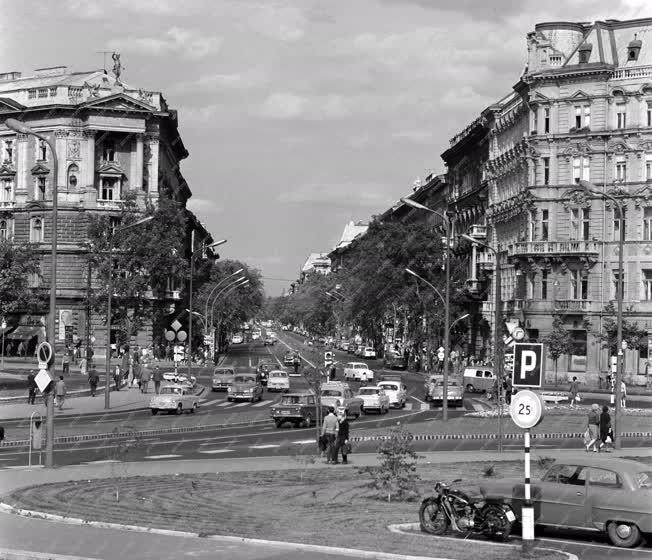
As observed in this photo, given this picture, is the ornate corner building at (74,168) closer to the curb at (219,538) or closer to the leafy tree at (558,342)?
the leafy tree at (558,342)

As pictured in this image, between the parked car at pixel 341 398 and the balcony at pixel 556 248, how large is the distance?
32710 millimetres

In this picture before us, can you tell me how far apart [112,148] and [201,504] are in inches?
3616

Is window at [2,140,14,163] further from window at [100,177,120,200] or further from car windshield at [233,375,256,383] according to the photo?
car windshield at [233,375,256,383]

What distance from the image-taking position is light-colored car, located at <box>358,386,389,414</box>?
191ft

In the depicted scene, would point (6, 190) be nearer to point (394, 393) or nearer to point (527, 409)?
point (394, 393)

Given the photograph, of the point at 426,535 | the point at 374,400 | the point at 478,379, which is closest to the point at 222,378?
the point at 478,379

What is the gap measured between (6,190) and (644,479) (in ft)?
326

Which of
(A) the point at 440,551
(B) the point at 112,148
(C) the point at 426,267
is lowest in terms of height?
(A) the point at 440,551

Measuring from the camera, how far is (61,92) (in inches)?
4412

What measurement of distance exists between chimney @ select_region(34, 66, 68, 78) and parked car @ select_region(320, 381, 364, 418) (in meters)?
72.4

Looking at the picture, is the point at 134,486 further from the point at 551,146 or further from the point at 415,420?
the point at 551,146

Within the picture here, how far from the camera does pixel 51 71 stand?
12212 cm

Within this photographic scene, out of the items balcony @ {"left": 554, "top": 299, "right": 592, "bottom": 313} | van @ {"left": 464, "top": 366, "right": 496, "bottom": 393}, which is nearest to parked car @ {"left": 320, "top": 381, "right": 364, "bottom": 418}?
van @ {"left": 464, "top": 366, "right": 496, "bottom": 393}

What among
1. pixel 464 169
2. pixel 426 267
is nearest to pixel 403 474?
pixel 426 267
